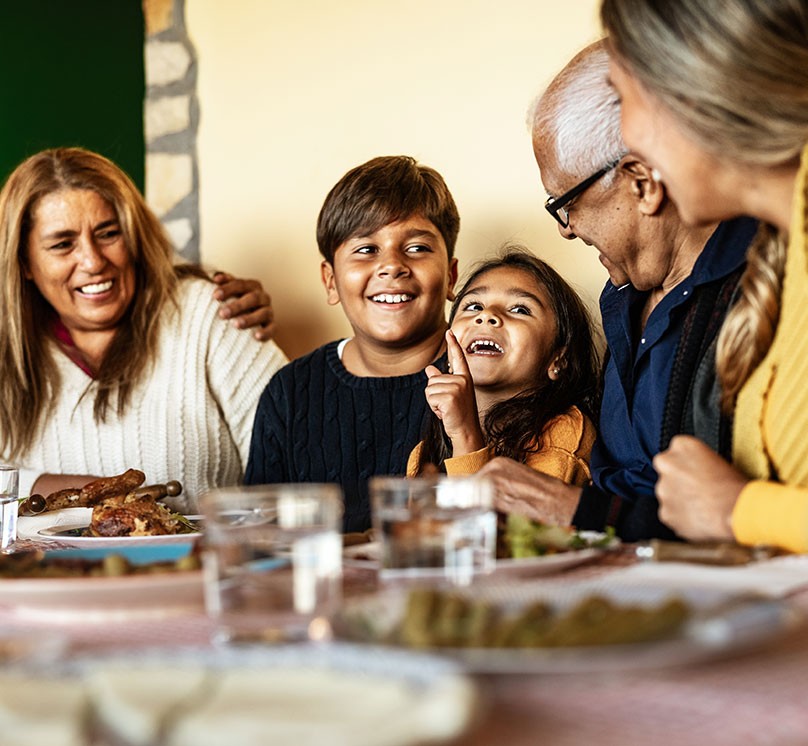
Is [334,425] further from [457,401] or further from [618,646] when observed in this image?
[618,646]

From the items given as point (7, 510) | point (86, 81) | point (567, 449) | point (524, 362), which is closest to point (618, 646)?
point (7, 510)

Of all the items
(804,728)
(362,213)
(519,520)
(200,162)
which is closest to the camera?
(804,728)

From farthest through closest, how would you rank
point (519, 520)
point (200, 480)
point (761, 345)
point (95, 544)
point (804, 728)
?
point (200, 480)
point (95, 544)
point (761, 345)
point (519, 520)
point (804, 728)

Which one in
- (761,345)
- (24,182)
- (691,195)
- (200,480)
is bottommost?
(200,480)

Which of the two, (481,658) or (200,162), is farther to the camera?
(200,162)

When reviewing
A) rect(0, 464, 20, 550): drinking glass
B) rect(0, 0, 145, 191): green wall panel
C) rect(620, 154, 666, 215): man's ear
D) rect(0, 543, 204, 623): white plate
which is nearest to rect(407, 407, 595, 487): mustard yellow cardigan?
rect(620, 154, 666, 215): man's ear

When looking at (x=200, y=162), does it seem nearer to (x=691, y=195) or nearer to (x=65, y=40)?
(x=65, y=40)

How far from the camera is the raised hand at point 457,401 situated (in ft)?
7.21

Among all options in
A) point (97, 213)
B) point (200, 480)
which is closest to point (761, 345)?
point (200, 480)

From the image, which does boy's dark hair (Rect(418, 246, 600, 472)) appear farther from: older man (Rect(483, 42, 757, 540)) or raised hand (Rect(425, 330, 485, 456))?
older man (Rect(483, 42, 757, 540))

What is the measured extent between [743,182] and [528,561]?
60 centimetres

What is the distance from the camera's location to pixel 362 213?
2.63m

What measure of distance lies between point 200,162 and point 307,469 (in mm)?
1187

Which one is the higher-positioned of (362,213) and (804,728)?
(362,213)
